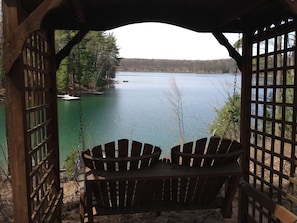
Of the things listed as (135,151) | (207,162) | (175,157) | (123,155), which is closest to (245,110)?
A: (207,162)

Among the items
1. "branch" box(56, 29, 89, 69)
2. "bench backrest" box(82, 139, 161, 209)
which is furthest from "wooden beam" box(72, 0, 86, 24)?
"bench backrest" box(82, 139, 161, 209)

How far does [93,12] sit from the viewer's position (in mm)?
3082

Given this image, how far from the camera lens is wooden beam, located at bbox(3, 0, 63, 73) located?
1.83 m

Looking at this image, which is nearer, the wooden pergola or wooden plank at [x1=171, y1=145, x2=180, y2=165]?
the wooden pergola

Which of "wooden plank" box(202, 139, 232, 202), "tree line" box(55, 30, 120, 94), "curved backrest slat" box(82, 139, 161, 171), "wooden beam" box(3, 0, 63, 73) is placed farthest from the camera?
"tree line" box(55, 30, 120, 94)

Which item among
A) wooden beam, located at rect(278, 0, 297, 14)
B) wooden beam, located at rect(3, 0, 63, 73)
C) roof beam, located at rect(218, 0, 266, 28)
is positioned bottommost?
wooden beam, located at rect(3, 0, 63, 73)

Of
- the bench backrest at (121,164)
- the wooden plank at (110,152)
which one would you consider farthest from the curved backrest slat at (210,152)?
the wooden plank at (110,152)

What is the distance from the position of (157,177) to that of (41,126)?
1109mm

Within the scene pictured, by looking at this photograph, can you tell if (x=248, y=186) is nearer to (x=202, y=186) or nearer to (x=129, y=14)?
(x=202, y=186)

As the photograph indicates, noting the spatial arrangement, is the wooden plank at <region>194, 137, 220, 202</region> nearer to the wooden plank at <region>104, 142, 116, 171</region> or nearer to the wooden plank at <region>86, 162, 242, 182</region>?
the wooden plank at <region>86, 162, 242, 182</region>

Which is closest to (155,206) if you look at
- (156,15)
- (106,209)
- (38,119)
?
(106,209)

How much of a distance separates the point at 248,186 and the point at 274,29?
5.12 feet

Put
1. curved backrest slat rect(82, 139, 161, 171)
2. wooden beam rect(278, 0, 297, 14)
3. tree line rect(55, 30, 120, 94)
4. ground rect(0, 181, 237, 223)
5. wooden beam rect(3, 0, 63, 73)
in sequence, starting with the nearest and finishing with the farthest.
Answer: wooden beam rect(3, 0, 63, 73) → wooden beam rect(278, 0, 297, 14) → curved backrest slat rect(82, 139, 161, 171) → ground rect(0, 181, 237, 223) → tree line rect(55, 30, 120, 94)

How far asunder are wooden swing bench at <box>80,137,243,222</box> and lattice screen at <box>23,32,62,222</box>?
35 cm
